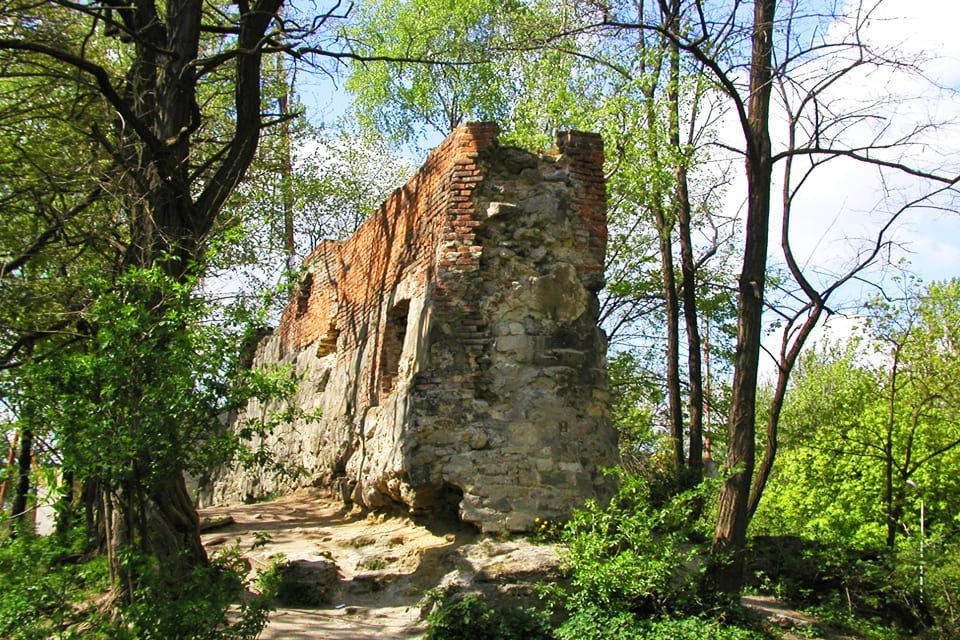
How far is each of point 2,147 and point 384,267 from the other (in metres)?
4.38

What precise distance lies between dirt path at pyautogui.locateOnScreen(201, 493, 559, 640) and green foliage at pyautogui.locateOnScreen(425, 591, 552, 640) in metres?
0.32

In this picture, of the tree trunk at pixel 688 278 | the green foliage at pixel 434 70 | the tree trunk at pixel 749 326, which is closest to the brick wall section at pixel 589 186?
the tree trunk at pixel 749 326

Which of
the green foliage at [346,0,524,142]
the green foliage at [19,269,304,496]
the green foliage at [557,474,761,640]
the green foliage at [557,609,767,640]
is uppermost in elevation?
the green foliage at [346,0,524,142]

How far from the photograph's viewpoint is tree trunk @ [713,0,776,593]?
8.03 m

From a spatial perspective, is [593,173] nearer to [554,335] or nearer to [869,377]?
[554,335]

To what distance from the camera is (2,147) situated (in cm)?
1016

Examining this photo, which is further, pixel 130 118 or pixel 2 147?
pixel 2 147

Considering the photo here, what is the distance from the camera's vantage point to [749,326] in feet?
27.5

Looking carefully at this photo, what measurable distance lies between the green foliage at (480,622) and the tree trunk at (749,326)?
181 cm

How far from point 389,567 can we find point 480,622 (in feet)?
5.41

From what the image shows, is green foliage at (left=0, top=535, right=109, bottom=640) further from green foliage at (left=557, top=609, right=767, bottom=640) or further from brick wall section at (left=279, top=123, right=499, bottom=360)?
brick wall section at (left=279, top=123, right=499, bottom=360)

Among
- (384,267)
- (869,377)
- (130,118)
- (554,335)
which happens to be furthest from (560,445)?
(869,377)

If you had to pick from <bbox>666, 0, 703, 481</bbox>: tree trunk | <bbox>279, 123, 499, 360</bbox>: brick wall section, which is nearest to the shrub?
<bbox>279, 123, 499, 360</bbox>: brick wall section

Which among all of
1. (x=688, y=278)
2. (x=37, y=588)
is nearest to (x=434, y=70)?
(x=688, y=278)
